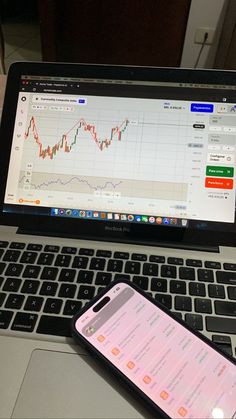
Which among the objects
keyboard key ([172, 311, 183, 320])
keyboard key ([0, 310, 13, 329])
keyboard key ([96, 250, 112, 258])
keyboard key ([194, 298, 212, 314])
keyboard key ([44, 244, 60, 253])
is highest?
keyboard key ([96, 250, 112, 258])

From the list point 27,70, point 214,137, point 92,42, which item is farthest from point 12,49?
point 214,137

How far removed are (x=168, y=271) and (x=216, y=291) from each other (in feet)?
0.24

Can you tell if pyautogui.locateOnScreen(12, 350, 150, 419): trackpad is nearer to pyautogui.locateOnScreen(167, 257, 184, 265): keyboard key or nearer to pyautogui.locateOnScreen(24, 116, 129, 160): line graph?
pyautogui.locateOnScreen(167, 257, 184, 265): keyboard key

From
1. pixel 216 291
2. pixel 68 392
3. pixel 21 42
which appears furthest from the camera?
pixel 21 42

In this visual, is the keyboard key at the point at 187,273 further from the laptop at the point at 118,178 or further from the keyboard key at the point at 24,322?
the keyboard key at the point at 24,322

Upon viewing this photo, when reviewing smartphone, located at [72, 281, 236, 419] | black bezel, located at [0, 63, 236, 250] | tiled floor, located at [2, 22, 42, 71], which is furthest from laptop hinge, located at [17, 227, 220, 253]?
tiled floor, located at [2, 22, 42, 71]

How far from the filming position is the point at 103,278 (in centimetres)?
53

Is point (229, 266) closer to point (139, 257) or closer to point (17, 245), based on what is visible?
point (139, 257)

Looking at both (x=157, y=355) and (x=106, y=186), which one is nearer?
(x=157, y=355)

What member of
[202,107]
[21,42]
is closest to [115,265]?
[202,107]

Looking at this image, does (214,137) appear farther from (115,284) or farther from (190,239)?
(115,284)

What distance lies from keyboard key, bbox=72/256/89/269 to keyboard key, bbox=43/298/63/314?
0.06 metres

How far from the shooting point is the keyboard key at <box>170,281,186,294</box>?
0.51 m

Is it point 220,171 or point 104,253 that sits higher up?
point 220,171
